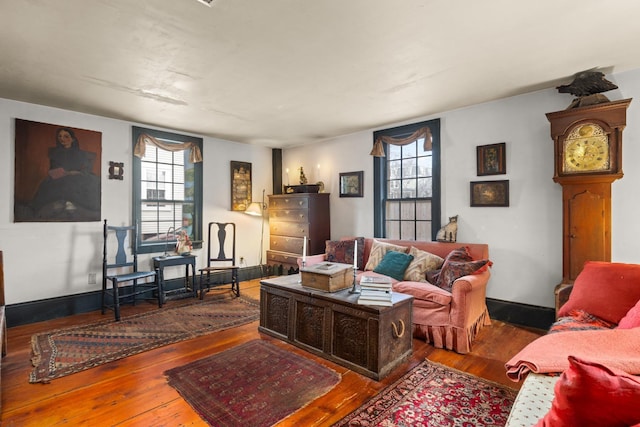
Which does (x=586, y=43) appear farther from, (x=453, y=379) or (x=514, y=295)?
(x=453, y=379)

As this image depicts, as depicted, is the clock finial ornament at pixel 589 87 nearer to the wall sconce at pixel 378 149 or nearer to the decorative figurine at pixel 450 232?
the decorative figurine at pixel 450 232

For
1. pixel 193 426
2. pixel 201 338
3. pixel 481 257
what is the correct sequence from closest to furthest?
1. pixel 193 426
2. pixel 201 338
3. pixel 481 257

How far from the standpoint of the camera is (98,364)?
2686 millimetres

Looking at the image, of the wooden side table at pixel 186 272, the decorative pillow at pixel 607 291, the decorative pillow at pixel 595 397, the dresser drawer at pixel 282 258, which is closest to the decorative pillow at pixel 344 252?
the dresser drawer at pixel 282 258

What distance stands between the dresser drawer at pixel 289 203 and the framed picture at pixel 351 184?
0.66m

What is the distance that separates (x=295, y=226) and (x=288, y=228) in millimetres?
188

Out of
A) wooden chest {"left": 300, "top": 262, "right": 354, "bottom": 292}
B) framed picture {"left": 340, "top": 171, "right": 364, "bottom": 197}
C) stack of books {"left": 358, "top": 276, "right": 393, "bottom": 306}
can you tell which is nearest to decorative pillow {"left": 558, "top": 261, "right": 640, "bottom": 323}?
stack of books {"left": 358, "top": 276, "right": 393, "bottom": 306}

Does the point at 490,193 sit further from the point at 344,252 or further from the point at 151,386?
the point at 151,386

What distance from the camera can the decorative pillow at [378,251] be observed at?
4102mm

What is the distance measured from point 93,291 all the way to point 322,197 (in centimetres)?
357

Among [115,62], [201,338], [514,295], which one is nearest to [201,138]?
[115,62]

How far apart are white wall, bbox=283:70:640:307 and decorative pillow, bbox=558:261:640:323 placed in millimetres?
757

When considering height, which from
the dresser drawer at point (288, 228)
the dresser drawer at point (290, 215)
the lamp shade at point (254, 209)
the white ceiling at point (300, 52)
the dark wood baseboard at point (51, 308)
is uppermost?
the white ceiling at point (300, 52)

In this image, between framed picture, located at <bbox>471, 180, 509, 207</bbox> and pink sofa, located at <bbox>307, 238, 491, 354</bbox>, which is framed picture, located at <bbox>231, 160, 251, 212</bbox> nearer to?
pink sofa, located at <bbox>307, 238, 491, 354</bbox>
